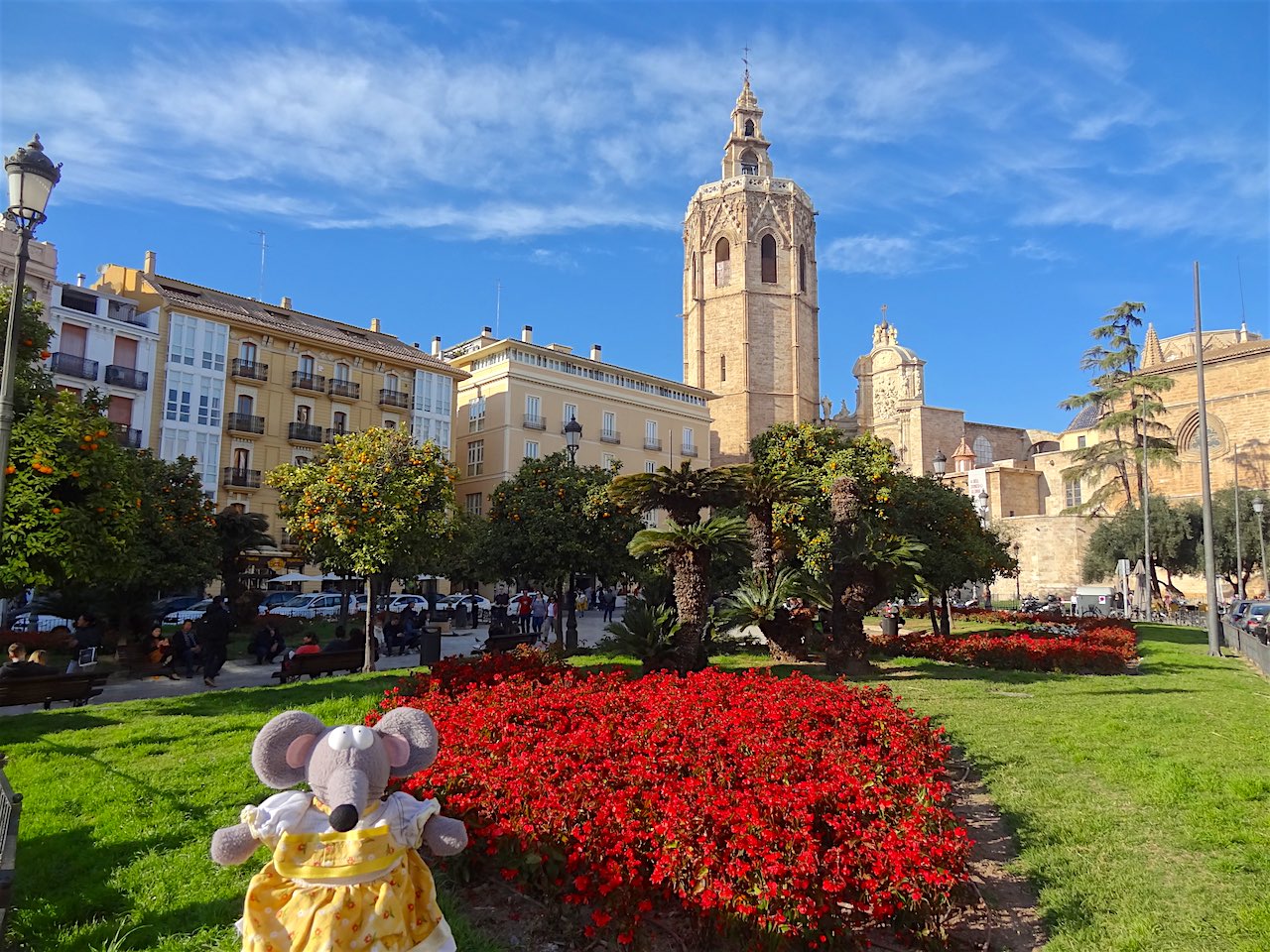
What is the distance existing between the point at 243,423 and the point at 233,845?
1417 inches

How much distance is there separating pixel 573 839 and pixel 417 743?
1460 mm

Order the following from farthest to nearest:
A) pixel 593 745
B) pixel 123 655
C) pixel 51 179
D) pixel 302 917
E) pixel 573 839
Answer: pixel 123 655 < pixel 51 179 < pixel 593 745 < pixel 573 839 < pixel 302 917

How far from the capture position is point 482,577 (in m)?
17.4

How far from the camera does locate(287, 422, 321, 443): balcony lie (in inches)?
1447

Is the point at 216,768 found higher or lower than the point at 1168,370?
lower

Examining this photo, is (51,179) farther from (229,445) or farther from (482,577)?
(229,445)

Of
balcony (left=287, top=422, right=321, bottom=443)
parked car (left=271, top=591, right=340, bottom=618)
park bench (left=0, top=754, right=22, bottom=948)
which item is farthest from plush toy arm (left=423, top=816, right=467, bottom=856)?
balcony (left=287, top=422, right=321, bottom=443)

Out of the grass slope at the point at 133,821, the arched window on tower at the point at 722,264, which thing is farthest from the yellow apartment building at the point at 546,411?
the grass slope at the point at 133,821

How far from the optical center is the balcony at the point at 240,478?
34.2 metres

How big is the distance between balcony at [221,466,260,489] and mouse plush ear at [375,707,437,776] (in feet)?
115

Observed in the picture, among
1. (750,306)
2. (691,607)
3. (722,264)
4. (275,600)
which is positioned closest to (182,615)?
(275,600)

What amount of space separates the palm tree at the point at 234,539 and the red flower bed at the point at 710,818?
59.3ft

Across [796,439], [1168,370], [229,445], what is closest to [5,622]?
[229,445]

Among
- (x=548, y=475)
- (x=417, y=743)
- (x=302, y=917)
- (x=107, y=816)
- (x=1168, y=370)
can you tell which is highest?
(x=1168, y=370)
